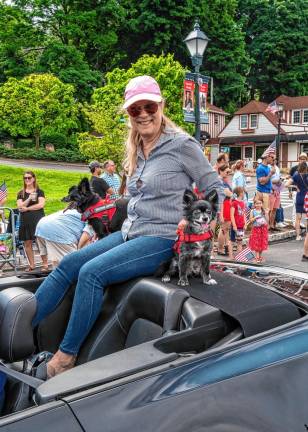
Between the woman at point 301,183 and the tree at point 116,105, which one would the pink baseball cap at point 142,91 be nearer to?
the woman at point 301,183

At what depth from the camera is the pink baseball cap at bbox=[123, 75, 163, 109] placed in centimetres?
262

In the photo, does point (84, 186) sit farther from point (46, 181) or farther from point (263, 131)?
point (263, 131)

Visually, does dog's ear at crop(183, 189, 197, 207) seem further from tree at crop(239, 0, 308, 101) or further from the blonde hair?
tree at crop(239, 0, 308, 101)

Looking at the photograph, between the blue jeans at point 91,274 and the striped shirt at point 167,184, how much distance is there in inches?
3.7

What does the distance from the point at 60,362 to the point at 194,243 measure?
2.79 feet

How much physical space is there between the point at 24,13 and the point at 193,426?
2031 inches

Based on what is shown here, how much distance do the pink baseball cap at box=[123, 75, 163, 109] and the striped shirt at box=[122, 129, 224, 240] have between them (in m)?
0.24

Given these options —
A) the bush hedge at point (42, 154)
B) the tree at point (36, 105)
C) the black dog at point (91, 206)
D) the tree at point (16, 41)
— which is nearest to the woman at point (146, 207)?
the black dog at point (91, 206)

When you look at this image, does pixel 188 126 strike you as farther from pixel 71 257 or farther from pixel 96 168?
pixel 71 257

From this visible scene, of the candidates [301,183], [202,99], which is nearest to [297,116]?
[202,99]

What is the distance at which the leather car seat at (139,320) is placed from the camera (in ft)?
7.06

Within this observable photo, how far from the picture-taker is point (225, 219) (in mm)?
9492

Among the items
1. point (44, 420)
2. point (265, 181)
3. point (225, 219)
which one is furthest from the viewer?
point (265, 181)

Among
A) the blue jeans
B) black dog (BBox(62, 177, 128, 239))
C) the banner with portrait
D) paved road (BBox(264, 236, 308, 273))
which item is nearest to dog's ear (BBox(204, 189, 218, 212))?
the blue jeans
